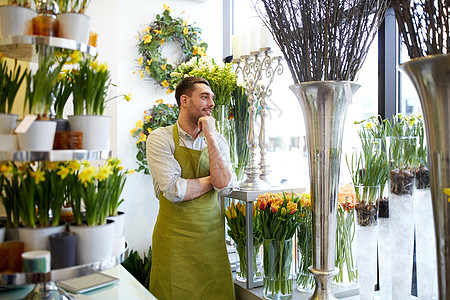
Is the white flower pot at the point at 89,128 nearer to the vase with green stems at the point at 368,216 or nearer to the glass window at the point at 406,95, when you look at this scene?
the vase with green stems at the point at 368,216

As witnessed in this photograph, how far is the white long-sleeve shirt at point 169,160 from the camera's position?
2.13 meters

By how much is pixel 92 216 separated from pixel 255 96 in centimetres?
176

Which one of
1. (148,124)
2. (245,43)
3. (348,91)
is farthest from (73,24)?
(148,124)

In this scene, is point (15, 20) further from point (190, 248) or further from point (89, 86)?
point (190, 248)

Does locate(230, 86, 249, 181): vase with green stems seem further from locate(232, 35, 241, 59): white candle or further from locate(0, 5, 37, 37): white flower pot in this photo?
locate(0, 5, 37, 37): white flower pot

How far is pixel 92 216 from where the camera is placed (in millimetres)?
991

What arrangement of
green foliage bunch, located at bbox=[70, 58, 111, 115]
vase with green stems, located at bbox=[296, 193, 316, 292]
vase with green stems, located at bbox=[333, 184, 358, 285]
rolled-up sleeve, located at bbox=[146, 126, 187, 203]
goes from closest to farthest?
green foliage bunch, located at bbox=[70, 58, 111, 115] → vase with green stems, located at bbox=[333, 184, 358, 285] → vase with green stems, located at bbox=[296, 193, 316, 292] → rolled-up sleeve, located at bbox=[146, 126, 187, 203]

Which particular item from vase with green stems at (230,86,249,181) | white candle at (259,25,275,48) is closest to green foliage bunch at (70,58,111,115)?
white candle at (259,25,275,48)

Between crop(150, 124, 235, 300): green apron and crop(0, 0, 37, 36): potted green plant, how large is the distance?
135 centimetres

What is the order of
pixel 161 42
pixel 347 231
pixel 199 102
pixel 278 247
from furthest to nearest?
pixel 161 42, pixel 199 102, pixel 278 247, pixel 347 231

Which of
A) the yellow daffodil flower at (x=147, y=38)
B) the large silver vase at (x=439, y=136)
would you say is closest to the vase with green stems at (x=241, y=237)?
the large silver vase at (x=439, y=136)

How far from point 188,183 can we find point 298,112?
4.91 ft

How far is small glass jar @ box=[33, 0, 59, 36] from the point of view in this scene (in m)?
1.00

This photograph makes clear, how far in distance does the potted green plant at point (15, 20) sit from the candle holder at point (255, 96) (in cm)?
165
